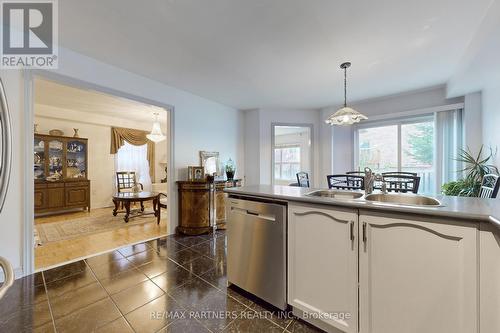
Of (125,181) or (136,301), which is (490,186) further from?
(125,181)

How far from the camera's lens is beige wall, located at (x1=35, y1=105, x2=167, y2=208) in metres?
5.06

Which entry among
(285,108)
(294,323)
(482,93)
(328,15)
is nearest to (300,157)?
(285,108)

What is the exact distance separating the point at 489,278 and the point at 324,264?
765 millimetres

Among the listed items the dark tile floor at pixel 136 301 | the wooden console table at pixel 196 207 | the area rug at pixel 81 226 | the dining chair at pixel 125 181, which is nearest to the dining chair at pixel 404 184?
the dark tile floor at pixel 136 301

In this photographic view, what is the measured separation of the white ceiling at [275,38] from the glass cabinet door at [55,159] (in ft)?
11.4

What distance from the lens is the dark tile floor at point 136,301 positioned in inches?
60.7

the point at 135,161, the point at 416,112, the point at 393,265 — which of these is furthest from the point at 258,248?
the point at 135,161

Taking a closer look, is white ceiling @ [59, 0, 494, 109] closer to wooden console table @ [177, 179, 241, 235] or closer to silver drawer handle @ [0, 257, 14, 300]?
wooden console table @ [177, 179, 241, 235]

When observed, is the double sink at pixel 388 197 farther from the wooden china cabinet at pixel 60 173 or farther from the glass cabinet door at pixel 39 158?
the glass cabinet door at pixel 39 158

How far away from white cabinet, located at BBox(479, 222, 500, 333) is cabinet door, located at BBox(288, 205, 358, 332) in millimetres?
534

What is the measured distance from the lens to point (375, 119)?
172 inches

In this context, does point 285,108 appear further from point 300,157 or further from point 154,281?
point 154,281

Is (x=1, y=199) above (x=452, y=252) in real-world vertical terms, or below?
above

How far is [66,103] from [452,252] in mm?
6238
